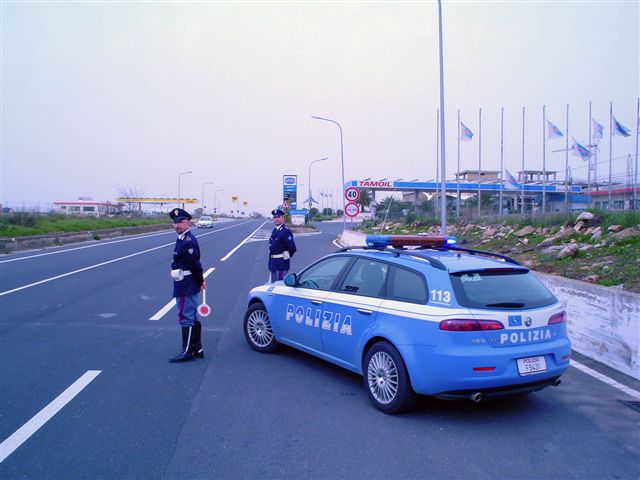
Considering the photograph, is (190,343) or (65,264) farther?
→ (65,264)

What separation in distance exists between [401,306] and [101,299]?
8369 mm

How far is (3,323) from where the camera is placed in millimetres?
9133

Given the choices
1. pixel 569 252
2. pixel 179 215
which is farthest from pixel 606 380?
pixel 569 252

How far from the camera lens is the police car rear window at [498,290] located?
4.97 meters

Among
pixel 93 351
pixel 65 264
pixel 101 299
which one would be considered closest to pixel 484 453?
pixel 93 351

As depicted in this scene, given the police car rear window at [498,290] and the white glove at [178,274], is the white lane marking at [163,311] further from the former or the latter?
the police car rear window at [498,290]

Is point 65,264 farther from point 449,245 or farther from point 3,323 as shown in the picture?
point 449,245

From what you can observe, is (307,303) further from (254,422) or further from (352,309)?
(254,422)

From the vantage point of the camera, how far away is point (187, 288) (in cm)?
697

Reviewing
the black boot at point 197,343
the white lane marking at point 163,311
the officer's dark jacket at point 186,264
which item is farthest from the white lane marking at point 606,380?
the white lane marking at point 163,311

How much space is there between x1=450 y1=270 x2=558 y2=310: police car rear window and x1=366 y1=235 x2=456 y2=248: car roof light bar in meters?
1.23

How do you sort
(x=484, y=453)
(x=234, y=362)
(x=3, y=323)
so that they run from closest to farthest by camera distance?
1. (x=484, y=453)
2. (x=234, y=362)
3. (x=3, y=323)

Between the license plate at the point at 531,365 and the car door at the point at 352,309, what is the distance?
1.41 meters

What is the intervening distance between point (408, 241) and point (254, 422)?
2746mm
